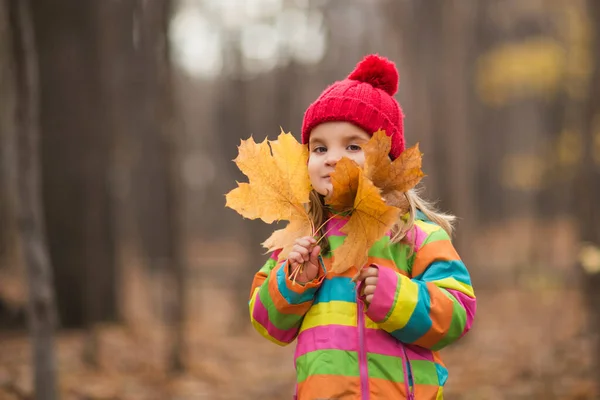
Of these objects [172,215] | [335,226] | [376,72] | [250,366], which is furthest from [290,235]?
[250,366]

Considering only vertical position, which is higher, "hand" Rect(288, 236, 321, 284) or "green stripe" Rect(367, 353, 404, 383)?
"hand" Rect(288, 236, 321, 284)

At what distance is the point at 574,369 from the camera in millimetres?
6500

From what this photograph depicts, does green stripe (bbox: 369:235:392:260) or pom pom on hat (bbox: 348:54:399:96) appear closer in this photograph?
green stripe (bbox: 369:235:392:260)

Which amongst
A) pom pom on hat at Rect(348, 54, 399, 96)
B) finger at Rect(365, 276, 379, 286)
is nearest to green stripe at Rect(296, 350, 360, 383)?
finger at Rect(365, 276, 379, 286)

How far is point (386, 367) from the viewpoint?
Result: 2.11m

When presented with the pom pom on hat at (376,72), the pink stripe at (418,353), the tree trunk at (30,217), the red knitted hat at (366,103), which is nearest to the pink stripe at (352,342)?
the pink stripe at (418,353)

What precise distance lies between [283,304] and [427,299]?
0.51 meters

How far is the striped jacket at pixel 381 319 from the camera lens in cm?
205

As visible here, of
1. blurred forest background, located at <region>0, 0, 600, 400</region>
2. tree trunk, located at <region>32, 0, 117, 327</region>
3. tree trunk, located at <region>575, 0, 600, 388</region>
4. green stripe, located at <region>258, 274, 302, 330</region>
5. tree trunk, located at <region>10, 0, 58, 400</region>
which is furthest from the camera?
tree trunk, located at <region>32, 0, 117, 327</region>

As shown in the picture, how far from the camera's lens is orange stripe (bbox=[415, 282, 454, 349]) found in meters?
2.06

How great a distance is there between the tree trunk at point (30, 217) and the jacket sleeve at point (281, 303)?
209 centimetres

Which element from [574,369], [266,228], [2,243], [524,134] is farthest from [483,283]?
[524,134]

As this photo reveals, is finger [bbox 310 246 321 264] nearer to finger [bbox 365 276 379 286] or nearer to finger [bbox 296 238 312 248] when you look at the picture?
finger [bbox 296 238 312 248]

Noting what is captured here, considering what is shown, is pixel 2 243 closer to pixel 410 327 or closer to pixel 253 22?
pixel 253 22
